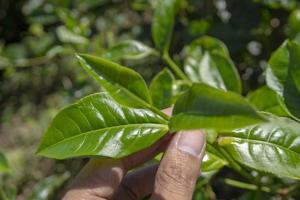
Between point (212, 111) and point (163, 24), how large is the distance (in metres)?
0.70

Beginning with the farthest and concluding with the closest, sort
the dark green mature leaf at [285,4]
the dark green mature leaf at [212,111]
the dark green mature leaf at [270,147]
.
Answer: the dark green mature leaf at [285,4]
the dark green mature leaf at [270,147]
the dark green mature leaf at [212,111]

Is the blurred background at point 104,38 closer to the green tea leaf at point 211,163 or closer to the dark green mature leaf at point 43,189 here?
the dark green mature leaf at point 43,189

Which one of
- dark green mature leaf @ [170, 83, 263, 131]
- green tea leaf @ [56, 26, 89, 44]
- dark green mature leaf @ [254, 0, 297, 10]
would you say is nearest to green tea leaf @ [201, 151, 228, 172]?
dark green mature leaf @ [170, 83, 263, 131]

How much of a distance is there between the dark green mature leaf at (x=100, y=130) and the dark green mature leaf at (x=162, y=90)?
29 cm

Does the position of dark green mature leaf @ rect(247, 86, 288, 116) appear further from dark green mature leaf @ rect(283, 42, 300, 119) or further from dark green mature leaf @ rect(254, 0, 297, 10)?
dark green mature leaf @ rect(254, 0, 297, 10)

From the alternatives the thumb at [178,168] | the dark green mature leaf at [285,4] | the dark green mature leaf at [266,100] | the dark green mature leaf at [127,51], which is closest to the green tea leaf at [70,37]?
the dark green mature leaf at [127,51]

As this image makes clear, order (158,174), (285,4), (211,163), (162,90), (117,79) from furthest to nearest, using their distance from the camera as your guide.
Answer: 1. (285,4)
2. (162,90)
3. (211,163)
4. (158,174)
5. (117,79)

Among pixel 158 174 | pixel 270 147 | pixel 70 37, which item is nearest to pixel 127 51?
pixel 70 37

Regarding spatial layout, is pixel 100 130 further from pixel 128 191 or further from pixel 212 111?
pixel 128 191

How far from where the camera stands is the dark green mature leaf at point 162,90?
43.1 inches

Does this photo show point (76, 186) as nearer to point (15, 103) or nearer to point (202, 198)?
point (202, 198)

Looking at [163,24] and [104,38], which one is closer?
[163,24]

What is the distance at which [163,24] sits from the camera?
1283 mm

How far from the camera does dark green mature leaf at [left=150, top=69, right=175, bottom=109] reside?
43.1 inches
